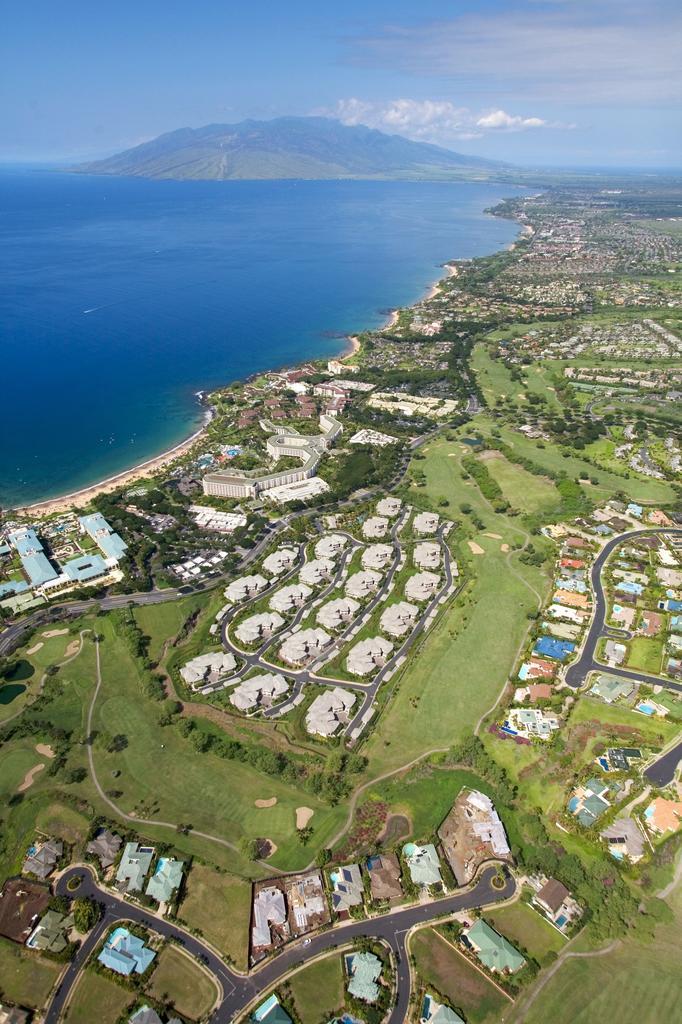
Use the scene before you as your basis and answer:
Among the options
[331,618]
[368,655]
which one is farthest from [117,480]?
[368,655]

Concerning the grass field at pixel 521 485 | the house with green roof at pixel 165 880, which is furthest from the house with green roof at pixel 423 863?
the grass field at pixel 521 485

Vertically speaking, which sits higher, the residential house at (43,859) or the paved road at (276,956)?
the residential house at (43,859)

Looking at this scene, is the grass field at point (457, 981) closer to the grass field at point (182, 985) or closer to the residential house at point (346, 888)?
the residential house at point (346, 888)

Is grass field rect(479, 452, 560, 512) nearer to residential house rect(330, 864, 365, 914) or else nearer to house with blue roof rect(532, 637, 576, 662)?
house with blue roof rect(532, 637, 576, 662)

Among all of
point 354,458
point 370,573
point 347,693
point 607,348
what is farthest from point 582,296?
point 347,693

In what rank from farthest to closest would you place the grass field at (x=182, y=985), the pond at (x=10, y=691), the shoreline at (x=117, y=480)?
the shoreline at (x=117, y=480)
the pond at (x=10, y=691)
the grass field at (x=182, y=985)

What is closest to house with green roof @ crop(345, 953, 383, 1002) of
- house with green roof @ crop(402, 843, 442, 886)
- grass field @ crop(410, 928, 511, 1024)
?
grass field @ crop(410, 928, 511, 1024)

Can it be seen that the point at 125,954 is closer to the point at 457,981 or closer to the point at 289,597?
the point at 457,981
